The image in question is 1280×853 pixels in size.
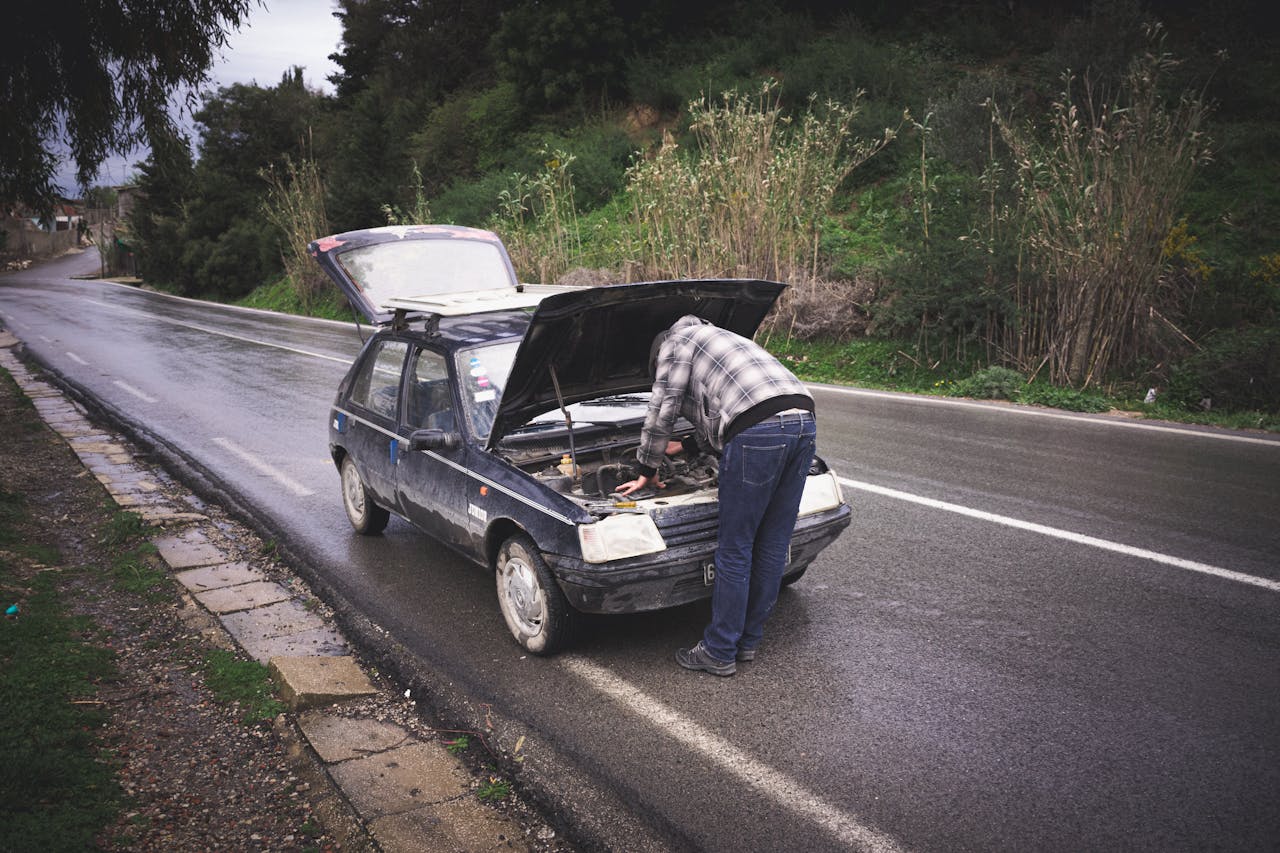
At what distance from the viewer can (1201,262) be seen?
38.1ft

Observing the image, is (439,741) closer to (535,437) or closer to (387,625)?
(387,625)

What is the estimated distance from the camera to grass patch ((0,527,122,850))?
10.0 ft

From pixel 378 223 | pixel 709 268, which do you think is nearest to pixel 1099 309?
pixel 709 268

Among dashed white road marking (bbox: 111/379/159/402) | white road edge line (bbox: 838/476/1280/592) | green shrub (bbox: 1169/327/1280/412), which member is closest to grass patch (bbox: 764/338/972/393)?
green shrub (bbox: 1169/327/1280/412)

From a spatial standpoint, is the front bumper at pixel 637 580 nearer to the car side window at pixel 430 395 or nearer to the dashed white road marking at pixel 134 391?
the car side window at pixel 430 395

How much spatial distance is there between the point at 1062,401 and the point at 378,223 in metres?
22.0

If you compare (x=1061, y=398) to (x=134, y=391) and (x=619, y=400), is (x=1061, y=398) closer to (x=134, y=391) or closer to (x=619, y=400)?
(x=619, y=400)

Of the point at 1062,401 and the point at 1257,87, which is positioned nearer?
the point at 1062,401

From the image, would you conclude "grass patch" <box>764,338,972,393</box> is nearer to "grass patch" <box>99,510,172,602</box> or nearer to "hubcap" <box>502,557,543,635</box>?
"hubcap" <box>502,557,543,635</box>

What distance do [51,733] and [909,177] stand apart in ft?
50.7

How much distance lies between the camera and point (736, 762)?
3.44 m

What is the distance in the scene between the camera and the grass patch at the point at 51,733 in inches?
120

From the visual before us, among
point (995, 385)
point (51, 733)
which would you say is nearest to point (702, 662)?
point (51, 733)

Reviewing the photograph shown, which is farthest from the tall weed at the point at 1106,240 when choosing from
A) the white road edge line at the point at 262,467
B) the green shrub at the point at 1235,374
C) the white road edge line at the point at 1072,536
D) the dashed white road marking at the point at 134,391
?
the dashed white road marking at the point at 134,391
